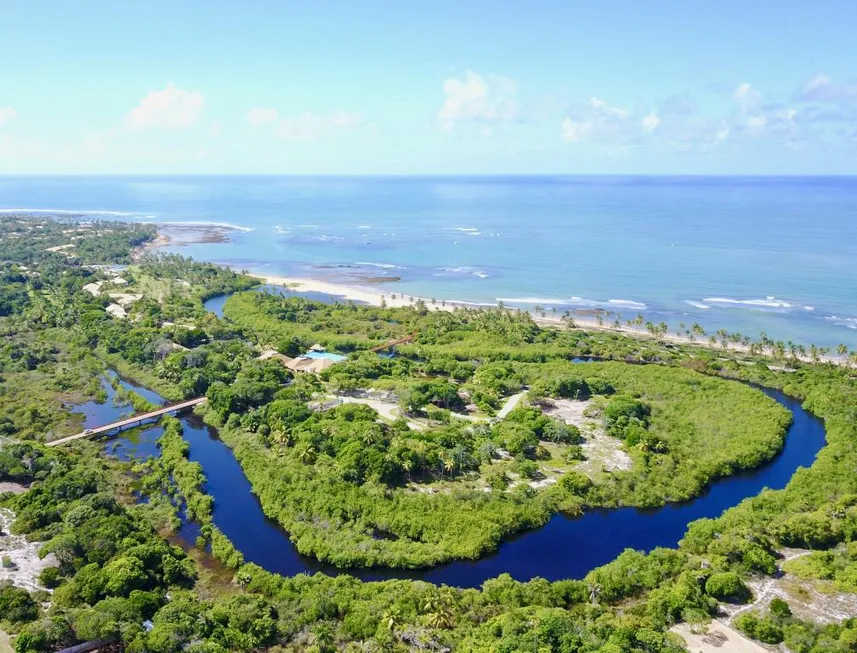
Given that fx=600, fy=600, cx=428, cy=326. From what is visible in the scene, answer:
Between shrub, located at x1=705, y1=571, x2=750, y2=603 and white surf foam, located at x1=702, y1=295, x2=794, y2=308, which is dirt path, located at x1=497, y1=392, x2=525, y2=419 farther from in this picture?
white surf foam, located at x1=702, y1=295, x2=794, y2=308

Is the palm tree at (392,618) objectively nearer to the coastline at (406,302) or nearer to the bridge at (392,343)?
the bridge at (392,343)

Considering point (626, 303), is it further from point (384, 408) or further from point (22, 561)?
point (22, 561)

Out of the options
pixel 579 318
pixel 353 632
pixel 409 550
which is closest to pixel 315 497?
pixel 409 550

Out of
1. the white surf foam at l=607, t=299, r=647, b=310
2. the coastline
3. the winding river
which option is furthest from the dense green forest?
the white surf foam at l=607, t=299, r=647, b=310

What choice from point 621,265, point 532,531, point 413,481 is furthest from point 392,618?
point 621,265

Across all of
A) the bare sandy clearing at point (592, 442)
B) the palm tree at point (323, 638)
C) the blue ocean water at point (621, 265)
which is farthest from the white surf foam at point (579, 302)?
the palm tree at point (323, 638)

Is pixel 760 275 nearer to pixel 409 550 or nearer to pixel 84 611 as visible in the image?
pixel 409 550
